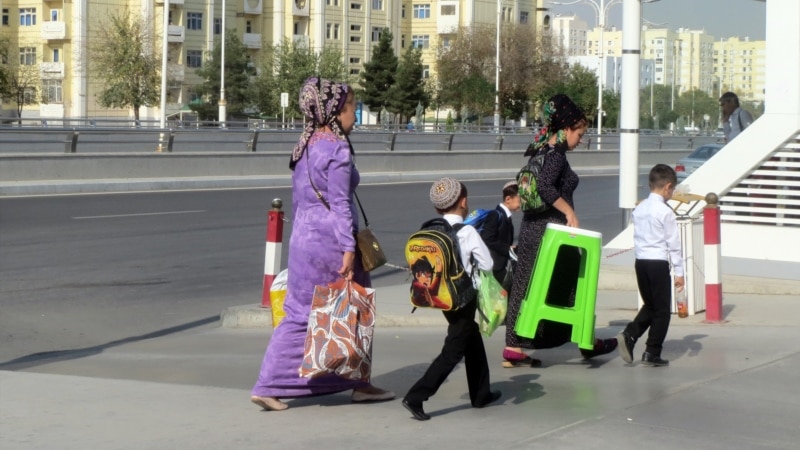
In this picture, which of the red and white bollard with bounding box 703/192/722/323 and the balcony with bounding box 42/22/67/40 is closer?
the red and white bollard with bounding box 703/192/722/323

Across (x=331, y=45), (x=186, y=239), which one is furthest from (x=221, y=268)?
(x=331, y=45)

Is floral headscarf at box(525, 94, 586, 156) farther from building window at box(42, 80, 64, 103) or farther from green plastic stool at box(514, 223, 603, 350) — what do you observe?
building window at box(42, 80, 64, 103)

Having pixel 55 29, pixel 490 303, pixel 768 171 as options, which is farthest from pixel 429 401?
pixel 55 29

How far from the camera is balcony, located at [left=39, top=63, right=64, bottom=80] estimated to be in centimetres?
8656

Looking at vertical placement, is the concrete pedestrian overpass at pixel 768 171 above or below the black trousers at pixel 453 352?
above

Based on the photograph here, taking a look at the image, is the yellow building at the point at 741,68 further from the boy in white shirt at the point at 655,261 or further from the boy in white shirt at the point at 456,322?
the boy in white shirt at the point at 456,322

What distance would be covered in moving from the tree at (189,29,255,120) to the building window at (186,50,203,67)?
6.87 metres

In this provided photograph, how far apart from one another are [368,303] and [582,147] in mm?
38944

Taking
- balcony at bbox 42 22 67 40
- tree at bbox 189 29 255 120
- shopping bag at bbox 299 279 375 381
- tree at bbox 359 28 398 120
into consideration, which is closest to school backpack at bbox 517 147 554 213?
shopping bag at bbox 299 279 375 381

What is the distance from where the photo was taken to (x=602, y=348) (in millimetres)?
8078

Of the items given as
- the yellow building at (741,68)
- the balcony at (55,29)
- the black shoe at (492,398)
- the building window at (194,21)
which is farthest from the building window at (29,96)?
the black shoe at (492,398)

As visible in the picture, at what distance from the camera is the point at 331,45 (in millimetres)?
97938

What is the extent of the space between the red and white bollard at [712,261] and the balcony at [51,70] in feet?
269

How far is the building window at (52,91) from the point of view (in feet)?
285
